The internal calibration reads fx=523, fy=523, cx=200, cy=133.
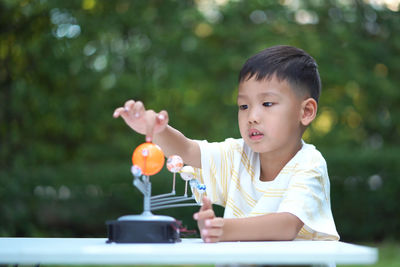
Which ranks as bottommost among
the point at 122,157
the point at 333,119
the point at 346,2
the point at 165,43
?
the point at 122,157

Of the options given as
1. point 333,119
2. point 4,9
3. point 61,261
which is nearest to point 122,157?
point 4,9

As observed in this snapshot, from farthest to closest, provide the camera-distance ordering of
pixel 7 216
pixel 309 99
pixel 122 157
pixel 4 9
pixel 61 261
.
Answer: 1. pixel 122 157
2. pixel 4 9
3. pixel 7 216
4. pixel 309 99
5. pixel 61 261

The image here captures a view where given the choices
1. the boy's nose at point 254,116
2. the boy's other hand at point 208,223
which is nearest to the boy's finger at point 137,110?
the boy's other hand at point 208,223

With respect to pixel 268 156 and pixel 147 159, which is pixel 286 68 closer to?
pixel 268 156

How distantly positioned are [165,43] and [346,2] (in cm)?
362

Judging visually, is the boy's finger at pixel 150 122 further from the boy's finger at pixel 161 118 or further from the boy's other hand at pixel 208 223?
the boy's other hand at pixel 208 223

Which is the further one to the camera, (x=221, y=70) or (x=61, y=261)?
(x=221, y=70)

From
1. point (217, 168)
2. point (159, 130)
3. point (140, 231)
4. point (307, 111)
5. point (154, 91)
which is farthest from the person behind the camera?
point (154, 91)

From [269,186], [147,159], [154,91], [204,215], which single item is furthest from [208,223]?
[154,91]

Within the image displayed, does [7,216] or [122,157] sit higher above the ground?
[122,157]

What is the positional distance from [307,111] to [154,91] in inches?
266

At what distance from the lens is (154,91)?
8.70 metres

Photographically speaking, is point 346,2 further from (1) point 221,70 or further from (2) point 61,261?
(2) point 61,261

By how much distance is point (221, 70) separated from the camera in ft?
29.9
